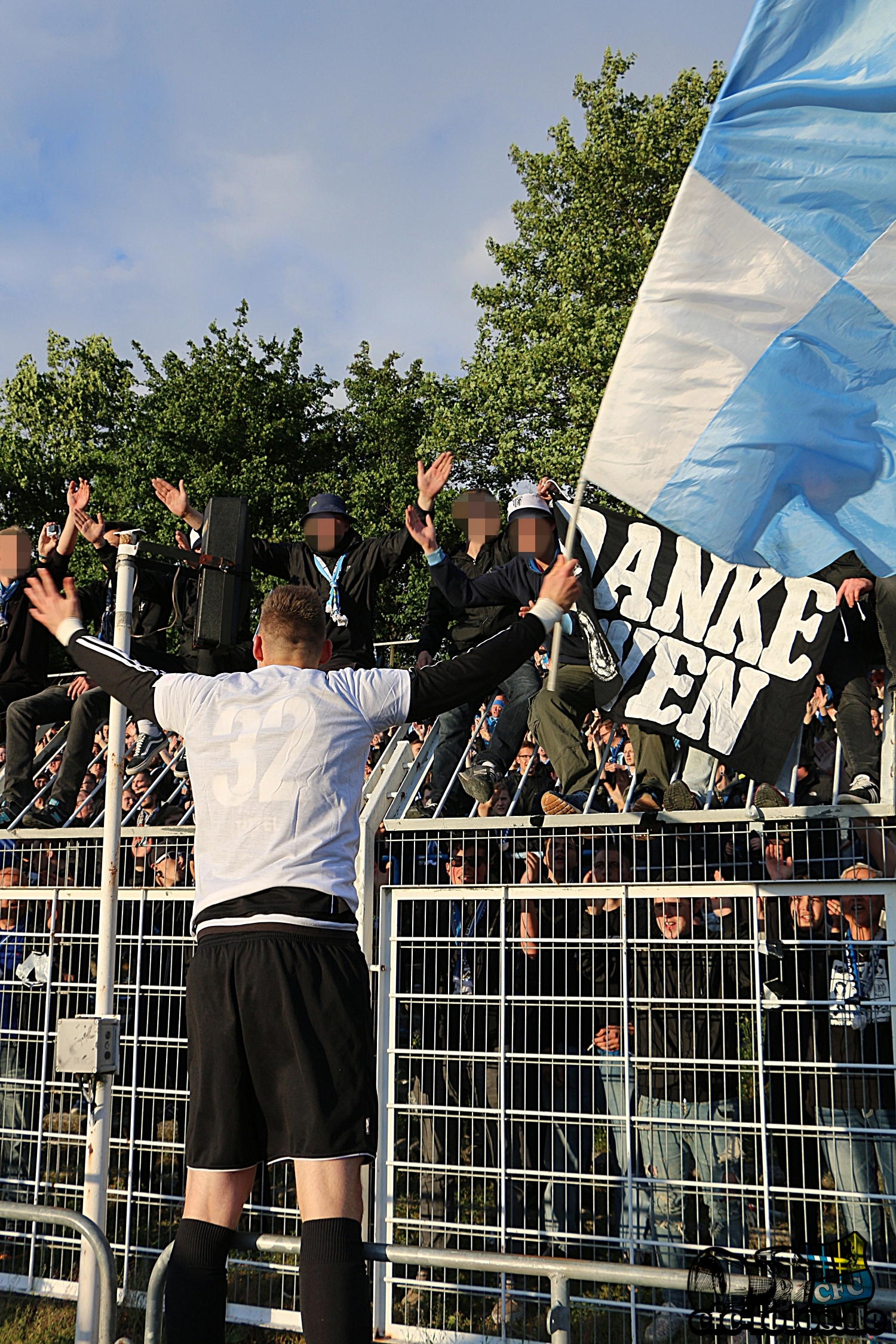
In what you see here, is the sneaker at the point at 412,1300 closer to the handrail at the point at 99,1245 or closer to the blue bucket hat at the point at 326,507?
the handrail at the point at 99,1245

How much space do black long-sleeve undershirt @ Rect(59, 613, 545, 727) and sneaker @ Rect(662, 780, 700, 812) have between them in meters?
2.63

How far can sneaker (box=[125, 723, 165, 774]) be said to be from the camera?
27.8 ft

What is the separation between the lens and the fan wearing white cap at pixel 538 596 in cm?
691

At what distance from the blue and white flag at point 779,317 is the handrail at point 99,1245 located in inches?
123

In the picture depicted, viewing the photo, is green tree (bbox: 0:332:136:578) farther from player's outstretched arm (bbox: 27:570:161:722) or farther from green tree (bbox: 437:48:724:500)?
player's outstretched arm (bbox: 27:570:161:722)

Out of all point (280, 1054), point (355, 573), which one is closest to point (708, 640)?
point (355, 573)

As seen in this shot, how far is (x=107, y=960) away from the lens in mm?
5508

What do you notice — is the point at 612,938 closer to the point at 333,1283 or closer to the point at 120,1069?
the point at 120,1069

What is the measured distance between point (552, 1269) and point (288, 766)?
1680mm

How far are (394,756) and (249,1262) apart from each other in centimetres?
302

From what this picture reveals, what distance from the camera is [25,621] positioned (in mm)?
9117

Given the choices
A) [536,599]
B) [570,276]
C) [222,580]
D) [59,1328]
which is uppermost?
[570,276]

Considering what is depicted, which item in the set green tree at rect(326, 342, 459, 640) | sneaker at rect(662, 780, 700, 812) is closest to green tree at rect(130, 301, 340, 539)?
green tree at rect(326, 342, 459, 640)

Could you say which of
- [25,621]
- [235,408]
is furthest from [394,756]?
[235,408]
